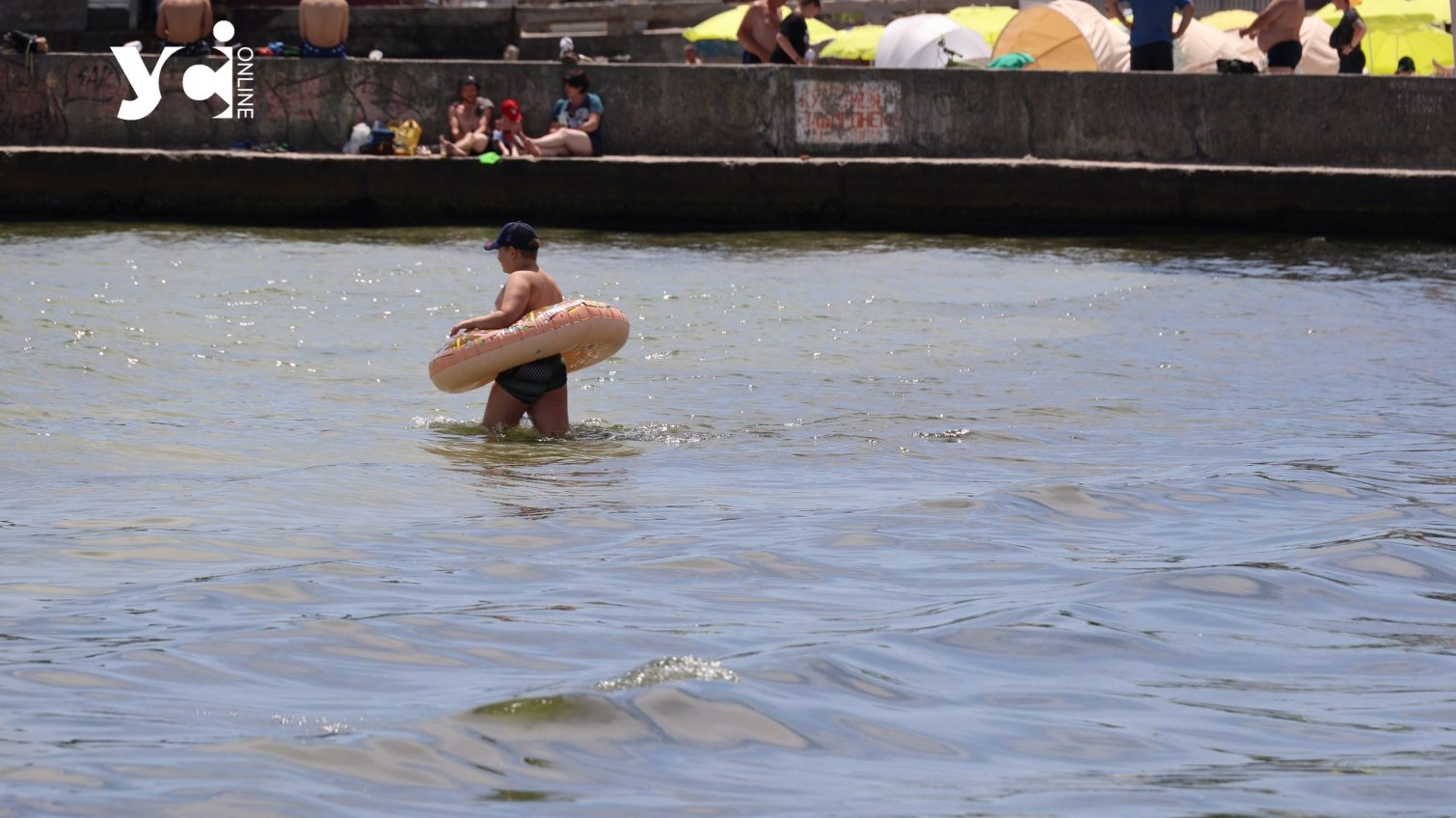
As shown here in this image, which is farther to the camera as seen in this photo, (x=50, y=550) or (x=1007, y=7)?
(x=1007, y=7)

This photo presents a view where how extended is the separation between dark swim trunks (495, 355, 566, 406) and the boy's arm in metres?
0.23

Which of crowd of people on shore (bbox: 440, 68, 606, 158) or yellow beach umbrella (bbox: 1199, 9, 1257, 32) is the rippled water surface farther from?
yellow beach umbrella (bbox: 1199, 9, 1257, 32)

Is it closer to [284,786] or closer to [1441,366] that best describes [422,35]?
[1441,366]

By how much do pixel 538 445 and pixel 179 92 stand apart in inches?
465

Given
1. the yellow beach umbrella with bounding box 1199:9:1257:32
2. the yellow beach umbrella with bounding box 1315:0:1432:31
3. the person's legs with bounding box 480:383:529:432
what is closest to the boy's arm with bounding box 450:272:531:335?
the person's legs with bounding box 480:383:529:432

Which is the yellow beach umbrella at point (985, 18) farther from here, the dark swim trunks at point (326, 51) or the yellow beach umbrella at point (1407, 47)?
the dark swim trunks at point (326, 51)

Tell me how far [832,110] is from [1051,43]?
19.7ft

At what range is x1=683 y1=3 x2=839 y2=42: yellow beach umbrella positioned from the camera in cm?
2784

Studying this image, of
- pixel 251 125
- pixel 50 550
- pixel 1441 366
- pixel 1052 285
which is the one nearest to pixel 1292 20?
pixel 1052 285

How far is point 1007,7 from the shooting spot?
28828 mm

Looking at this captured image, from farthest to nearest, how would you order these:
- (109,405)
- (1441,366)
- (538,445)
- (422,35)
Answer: (422,35), (1441,366), (109,405), (538,445)

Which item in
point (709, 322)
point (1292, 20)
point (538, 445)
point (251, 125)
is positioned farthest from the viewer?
point (251, 125)

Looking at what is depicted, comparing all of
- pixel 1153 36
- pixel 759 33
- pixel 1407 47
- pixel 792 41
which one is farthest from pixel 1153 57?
pixel 1407 47

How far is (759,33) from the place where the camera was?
63.6ft
